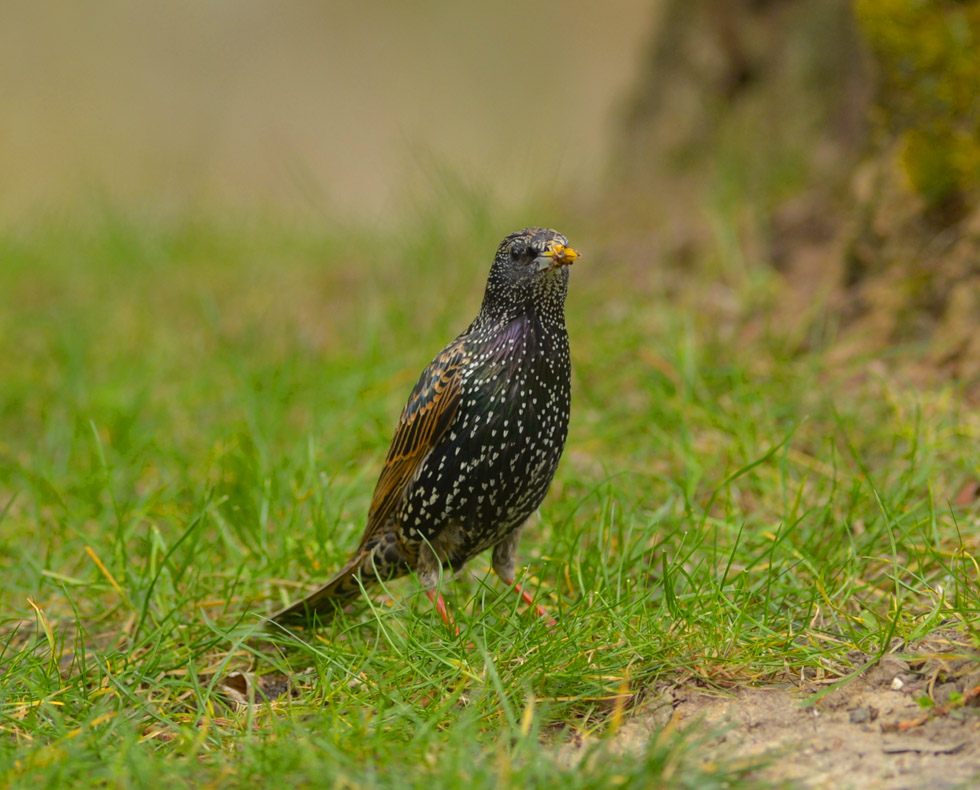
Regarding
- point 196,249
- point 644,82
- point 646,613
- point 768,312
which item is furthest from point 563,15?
point 646,613

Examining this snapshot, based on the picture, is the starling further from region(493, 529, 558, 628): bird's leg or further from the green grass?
the green grass

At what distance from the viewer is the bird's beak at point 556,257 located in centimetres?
299

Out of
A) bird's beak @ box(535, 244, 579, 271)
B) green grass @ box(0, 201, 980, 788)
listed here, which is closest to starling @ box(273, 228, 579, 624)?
bird's beak @ box(535, 244, 579, 271)

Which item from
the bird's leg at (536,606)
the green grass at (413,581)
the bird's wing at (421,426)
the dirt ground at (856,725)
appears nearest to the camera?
the dirt ground at (856,725)

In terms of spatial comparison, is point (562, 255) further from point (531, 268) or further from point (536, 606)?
point (536, 606)

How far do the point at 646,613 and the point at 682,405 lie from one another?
5.63ft

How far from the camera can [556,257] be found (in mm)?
3000

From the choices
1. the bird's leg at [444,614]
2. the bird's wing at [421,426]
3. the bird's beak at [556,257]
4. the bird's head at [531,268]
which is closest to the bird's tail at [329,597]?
the bird's wing at [421,426]

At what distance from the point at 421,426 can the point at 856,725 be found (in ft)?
4.90

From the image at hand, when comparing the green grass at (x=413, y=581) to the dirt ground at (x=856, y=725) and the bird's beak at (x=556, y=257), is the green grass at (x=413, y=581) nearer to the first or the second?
the dirt ground at (x=856, y=725)

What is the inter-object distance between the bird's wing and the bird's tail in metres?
→ 0.12

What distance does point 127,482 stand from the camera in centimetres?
440

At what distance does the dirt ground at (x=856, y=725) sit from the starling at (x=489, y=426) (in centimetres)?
72

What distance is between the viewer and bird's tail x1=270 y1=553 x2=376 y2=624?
10.4 ft
